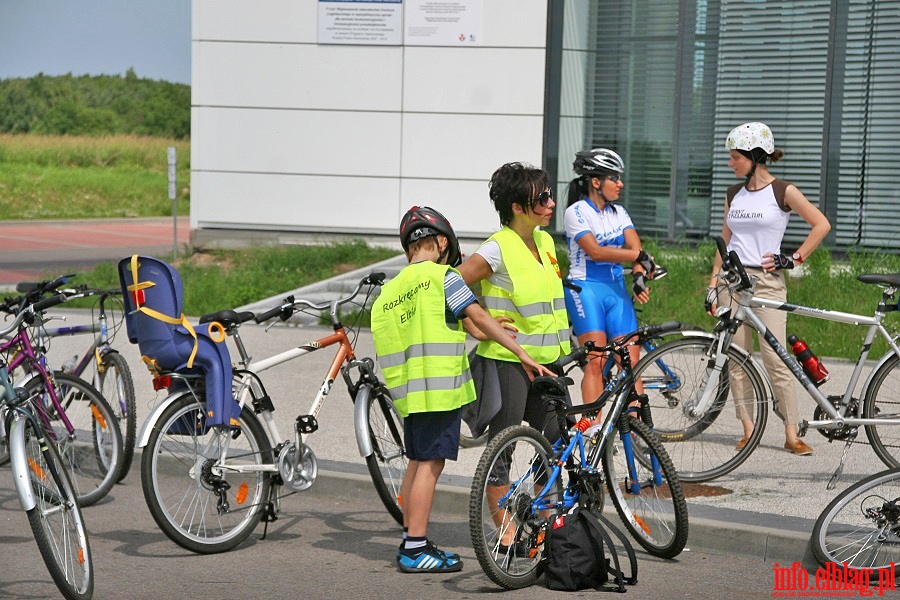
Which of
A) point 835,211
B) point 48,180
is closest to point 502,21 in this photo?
point 835,211

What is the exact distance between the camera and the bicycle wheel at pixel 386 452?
21.0 ft

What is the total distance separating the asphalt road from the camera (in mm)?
5469

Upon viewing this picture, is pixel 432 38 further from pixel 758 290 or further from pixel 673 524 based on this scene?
pixel 673 524

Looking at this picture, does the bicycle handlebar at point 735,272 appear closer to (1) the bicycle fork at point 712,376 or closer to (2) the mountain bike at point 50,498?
(1) the bicycle fork at point 712,376

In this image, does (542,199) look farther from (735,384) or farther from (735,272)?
(735,384)

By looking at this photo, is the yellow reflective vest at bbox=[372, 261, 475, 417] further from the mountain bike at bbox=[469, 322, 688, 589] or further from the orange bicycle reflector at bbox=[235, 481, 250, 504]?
the orange bicycle reflector at bbox=[235, 481, 250, 504]

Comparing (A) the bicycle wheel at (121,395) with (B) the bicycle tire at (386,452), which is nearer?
(B) the bicycle tire at (386,452)

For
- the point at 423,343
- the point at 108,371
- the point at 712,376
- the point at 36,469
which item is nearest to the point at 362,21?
the point at 108,371

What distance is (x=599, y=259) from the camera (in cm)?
752

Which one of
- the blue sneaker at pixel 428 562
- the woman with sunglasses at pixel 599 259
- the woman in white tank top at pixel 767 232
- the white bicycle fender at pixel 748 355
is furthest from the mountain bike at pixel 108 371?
the woman in white tank top at pixel 767 232

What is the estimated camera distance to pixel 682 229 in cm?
1554

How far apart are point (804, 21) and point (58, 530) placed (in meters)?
11.8

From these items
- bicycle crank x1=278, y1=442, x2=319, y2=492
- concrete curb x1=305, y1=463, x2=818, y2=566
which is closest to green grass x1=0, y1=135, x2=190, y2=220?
bicycle crank x1=278, y1=442, x2=319, y2=492

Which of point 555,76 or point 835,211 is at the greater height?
point 555,76
